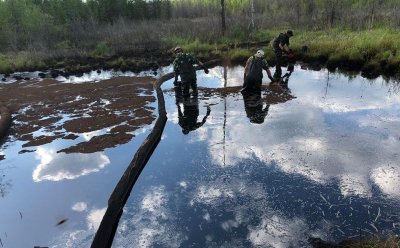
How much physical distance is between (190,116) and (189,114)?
16cm

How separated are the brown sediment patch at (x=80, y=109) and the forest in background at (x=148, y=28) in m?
5.28

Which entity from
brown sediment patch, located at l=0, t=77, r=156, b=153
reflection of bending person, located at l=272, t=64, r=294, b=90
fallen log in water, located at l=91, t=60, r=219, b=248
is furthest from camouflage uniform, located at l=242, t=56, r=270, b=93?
fallen log in water, located at l=91, t=60, r=219, b=248

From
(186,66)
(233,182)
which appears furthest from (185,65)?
(233,182)

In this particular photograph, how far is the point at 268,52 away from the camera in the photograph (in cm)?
1402

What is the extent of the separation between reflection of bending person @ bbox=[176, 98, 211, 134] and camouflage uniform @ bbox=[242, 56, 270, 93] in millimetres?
1523

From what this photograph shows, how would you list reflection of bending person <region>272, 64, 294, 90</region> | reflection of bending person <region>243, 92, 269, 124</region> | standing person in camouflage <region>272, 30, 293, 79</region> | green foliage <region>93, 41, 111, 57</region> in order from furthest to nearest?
green foliage <region>93, 41, 111, 57</region> → standing person in camouflage <region>272, 30, 293, 79</region> → reflection of bending person <region>272, 64, 294, 90</region> → reflection of bending person <region>243, 92, 269, 124</region>

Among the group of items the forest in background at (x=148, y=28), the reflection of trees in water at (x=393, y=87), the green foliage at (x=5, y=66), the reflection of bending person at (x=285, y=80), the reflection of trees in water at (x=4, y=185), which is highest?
the forest in background at (x=148, y=28)

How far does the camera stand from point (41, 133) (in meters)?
8.31

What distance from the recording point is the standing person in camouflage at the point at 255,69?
9.29 meters

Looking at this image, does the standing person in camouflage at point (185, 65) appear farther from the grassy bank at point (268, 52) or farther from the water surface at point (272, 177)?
the grassy bank at point (268, 52)

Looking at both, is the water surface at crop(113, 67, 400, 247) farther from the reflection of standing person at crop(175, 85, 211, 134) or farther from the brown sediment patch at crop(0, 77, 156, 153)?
the brown sediment patch at crop(0, 77, 156, 153)

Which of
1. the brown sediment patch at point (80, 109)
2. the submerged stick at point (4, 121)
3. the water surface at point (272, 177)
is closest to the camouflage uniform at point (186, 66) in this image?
the water surface at point (272, 177)

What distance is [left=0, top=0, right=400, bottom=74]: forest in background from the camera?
1723 centimetres

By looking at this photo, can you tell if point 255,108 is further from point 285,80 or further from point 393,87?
point 393,87
